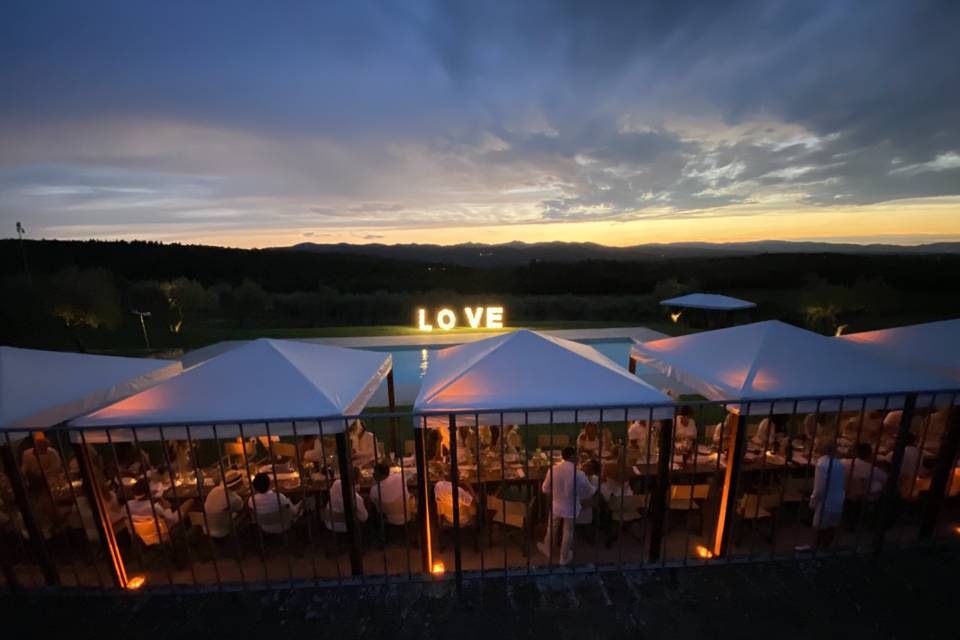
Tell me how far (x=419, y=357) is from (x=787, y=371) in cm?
1425

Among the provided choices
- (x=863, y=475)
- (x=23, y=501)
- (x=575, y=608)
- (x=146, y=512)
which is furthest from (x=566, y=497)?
(x=23, y=501)

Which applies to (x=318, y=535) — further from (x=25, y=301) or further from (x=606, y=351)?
(x=25, y=301)

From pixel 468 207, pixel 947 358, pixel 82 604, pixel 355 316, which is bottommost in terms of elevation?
pixel 355 316

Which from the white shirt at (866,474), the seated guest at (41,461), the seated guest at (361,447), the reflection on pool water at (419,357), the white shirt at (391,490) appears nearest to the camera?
the white shirt at (866,474)

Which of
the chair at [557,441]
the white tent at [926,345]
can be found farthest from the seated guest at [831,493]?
the chair at [557,441]

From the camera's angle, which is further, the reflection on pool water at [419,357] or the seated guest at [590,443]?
the reflection on pool water at [419,357]

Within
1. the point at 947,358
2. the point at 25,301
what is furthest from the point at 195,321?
the point at 947,358

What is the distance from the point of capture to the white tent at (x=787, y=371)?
183 inches

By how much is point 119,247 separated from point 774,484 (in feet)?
287

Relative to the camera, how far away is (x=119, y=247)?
65.3 meters

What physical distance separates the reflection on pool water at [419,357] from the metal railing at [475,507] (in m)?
7.98

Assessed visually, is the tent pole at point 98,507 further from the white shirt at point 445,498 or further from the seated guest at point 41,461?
the white shirt at point 445,498

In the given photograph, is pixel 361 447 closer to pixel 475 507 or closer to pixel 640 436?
pixel 475 507

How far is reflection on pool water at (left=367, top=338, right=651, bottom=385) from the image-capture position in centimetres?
1462
